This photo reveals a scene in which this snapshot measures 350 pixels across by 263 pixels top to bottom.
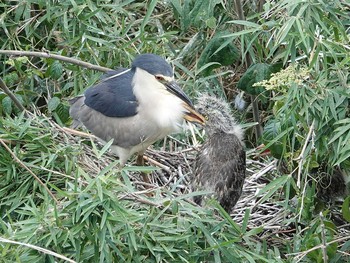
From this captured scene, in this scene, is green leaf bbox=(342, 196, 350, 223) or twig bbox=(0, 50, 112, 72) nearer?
green leaf bbox=(342, 196, 350, 223)

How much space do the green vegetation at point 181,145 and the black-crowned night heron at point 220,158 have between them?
0.14 meters

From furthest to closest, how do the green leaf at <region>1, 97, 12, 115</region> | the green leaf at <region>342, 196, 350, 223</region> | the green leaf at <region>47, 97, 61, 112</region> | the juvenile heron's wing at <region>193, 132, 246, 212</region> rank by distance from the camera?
the green leaf at <region>47, 97, 61, 112</region>, the green leaf at <region>1, 97, 12, 115</region>, the juvenile heron's wing at <region>193, 132, 246, 212</region>, the green leaf at <region>342, 196, 350, 223</region>

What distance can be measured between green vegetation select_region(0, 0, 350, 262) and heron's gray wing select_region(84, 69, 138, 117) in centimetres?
22

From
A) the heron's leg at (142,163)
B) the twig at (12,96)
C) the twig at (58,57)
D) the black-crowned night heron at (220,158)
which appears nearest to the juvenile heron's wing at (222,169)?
the black-crowned night heron at (220,158)

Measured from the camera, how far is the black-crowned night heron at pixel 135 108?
5.51m

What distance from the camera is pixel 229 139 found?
17.6 feet

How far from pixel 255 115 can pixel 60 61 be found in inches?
43.7

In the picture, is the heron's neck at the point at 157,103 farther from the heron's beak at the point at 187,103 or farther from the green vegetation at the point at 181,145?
the green vegetation at the point at 181,145

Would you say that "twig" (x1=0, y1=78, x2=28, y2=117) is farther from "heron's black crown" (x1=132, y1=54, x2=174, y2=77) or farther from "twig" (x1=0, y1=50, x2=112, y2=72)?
"heron's black crown" (x1=132, y1=54, x2=174, y2=77)

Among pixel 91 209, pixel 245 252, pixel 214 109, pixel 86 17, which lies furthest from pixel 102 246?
pixel 86 17

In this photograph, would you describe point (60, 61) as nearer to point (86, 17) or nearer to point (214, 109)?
point (86, 17)

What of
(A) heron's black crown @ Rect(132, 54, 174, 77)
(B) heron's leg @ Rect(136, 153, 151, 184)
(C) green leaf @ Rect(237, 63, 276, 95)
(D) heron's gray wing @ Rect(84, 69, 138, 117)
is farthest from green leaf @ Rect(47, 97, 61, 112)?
(C) green leaf @ Rect(237, 63, 276, 95)

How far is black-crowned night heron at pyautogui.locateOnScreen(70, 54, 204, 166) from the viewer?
5.51m

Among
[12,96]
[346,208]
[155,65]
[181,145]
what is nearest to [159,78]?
[155,65]
